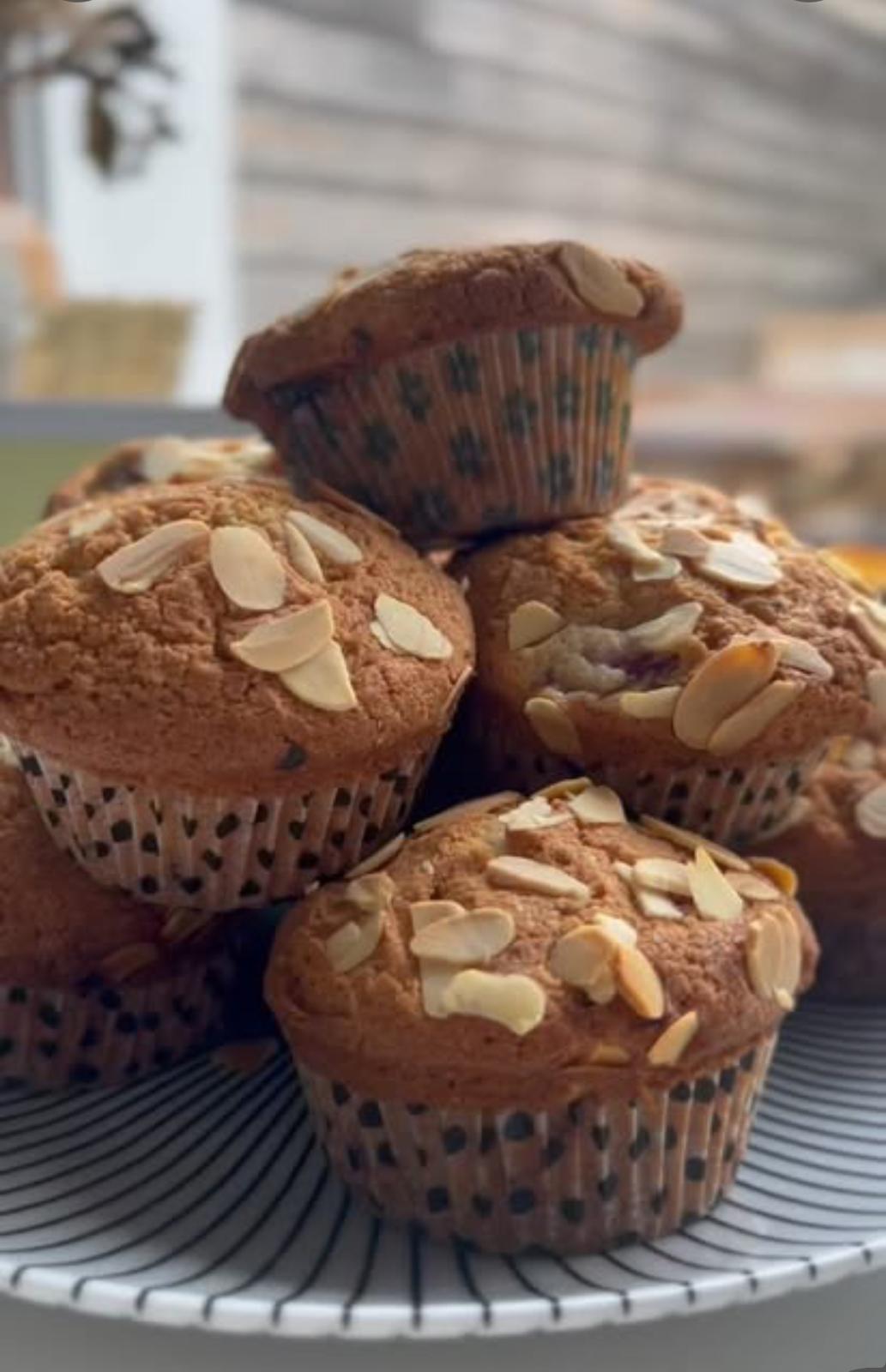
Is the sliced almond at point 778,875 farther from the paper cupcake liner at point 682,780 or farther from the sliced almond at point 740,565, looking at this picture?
the sliced almond at point 740,565

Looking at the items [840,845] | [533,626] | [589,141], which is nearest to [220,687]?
[533,626]

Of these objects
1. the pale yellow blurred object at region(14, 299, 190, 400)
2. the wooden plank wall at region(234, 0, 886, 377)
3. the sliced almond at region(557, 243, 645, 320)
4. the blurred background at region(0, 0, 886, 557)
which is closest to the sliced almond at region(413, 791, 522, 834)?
the sliced almond at region(557, 243, 645, 320)

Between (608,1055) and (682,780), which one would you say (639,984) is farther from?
(682,780)

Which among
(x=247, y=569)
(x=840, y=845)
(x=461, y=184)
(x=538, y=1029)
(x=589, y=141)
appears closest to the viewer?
(x=538, y=1029)

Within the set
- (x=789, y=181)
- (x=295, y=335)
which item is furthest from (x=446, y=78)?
(x=295, y=335)

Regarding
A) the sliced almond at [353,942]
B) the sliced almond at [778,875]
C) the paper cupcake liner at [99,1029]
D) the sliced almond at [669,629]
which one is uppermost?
the sliced almond at [669,629]

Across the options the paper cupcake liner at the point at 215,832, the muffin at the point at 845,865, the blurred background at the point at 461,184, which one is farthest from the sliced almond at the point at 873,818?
the blurred background at the point at 461,184

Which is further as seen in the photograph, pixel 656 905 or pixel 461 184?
pixel 461 184

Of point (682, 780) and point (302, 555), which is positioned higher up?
point (302, 555)
